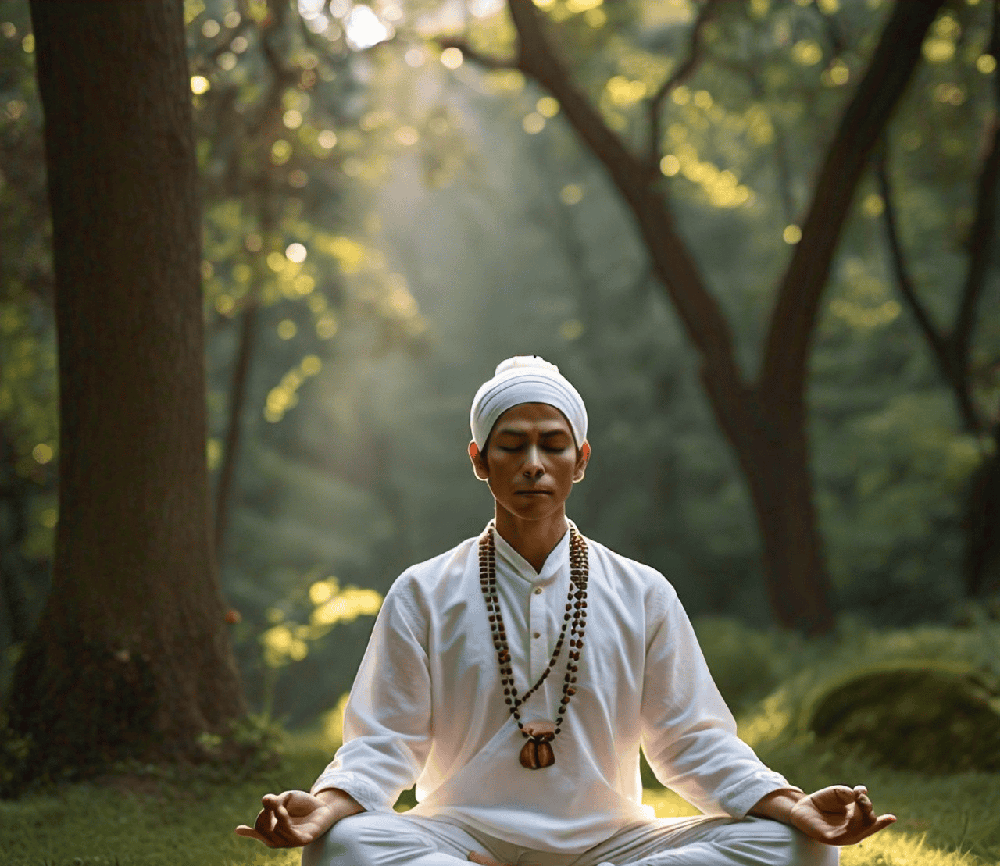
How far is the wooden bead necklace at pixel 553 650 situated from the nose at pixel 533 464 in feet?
1.00

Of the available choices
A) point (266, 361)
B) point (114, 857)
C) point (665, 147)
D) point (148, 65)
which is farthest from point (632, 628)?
point (266, 361)

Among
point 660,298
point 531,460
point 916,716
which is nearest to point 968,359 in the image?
point 916,716

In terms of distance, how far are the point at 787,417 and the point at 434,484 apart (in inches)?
668

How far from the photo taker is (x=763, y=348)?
8.94 m

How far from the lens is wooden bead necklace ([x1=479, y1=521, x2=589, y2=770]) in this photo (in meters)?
2.92

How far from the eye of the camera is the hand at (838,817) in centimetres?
258

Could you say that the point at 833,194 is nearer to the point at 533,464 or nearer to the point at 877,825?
the point at 533,464

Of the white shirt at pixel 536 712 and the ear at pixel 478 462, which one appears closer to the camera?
the white shirt at pixel 536 712

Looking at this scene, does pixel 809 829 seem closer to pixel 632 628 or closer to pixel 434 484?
pixel 632 628

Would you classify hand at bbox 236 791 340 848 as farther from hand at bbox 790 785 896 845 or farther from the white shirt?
hand at bbox 790 785 896 845

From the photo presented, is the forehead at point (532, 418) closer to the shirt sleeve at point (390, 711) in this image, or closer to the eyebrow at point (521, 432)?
the eyebrow at point (521, 432)

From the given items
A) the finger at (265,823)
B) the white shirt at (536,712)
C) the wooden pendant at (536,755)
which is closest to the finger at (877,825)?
the white shirt at (536,712)

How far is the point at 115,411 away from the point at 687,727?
2.88 meters

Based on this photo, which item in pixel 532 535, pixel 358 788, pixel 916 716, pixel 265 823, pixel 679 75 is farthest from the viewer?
pixel 679 75
